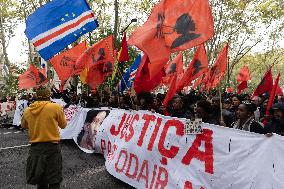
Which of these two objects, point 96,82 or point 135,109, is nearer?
point 135,109

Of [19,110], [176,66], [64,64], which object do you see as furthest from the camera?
[19,110]

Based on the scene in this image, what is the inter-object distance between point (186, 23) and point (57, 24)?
12.1 feet

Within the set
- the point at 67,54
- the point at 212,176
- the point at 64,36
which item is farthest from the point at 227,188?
the point at 67,54

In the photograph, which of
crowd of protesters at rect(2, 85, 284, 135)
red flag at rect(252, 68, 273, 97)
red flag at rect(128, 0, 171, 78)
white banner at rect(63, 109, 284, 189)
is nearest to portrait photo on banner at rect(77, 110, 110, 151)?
crowd of protesters at rect(2, 85, 284, 135)

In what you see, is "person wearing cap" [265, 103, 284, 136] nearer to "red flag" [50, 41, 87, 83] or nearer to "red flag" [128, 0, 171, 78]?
"red flag" [128, 0, 171, 78]

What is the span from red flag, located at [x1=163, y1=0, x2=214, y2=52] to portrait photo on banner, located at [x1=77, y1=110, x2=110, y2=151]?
352 centimetres

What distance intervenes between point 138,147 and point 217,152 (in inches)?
72.7

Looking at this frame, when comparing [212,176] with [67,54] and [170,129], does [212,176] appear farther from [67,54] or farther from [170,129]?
[67,54]

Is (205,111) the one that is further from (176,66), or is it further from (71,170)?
(176,66)

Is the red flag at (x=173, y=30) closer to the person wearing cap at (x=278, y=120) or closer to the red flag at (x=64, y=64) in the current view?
the person wearing cap at (x=278, y=120)

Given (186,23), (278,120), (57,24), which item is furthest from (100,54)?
(278,120)

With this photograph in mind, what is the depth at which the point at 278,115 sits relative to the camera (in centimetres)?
579

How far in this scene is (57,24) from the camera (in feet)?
27.1

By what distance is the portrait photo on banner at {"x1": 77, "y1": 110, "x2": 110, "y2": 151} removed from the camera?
9039 mm
